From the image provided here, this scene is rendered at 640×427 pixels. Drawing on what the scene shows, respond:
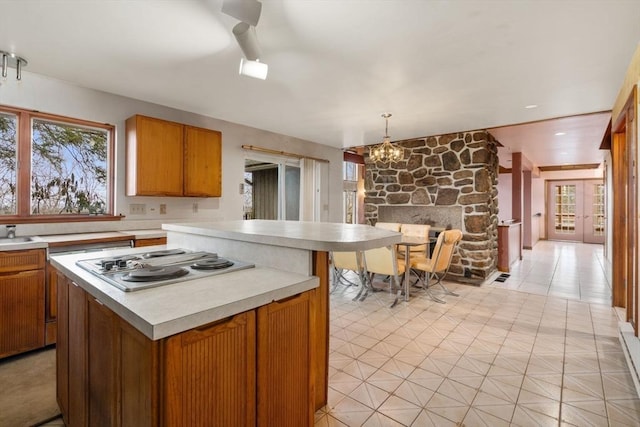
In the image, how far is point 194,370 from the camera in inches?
37.1

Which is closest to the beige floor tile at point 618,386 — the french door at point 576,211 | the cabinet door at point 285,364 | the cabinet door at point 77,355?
the cabinet door at point 285,364

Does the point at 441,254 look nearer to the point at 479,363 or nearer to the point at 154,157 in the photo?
the point at 479,363

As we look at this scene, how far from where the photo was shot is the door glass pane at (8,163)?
2.80m

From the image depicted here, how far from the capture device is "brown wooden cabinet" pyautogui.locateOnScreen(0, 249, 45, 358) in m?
2.39

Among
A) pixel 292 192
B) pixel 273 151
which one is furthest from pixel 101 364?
pixel 292 192

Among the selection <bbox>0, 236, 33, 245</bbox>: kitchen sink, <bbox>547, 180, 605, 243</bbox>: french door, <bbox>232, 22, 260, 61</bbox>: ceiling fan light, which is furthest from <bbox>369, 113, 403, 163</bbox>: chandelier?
<bbox>547, 180, 605, 243</bbox>: french door

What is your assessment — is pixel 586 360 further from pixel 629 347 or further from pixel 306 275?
pixel 306 275

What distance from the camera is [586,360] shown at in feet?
8.00

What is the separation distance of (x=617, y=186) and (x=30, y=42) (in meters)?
5.57

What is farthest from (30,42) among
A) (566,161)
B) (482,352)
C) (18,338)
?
(566,161)

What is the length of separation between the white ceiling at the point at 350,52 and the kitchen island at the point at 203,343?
141 cm

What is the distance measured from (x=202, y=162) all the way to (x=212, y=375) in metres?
3.22

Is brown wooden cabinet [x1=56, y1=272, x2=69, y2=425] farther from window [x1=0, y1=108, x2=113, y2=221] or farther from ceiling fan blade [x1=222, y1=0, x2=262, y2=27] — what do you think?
window [x1=0, y1=108, x2=113, y2=221]

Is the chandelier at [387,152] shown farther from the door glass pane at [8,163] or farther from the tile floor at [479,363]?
the door glass pane at [8,163]
